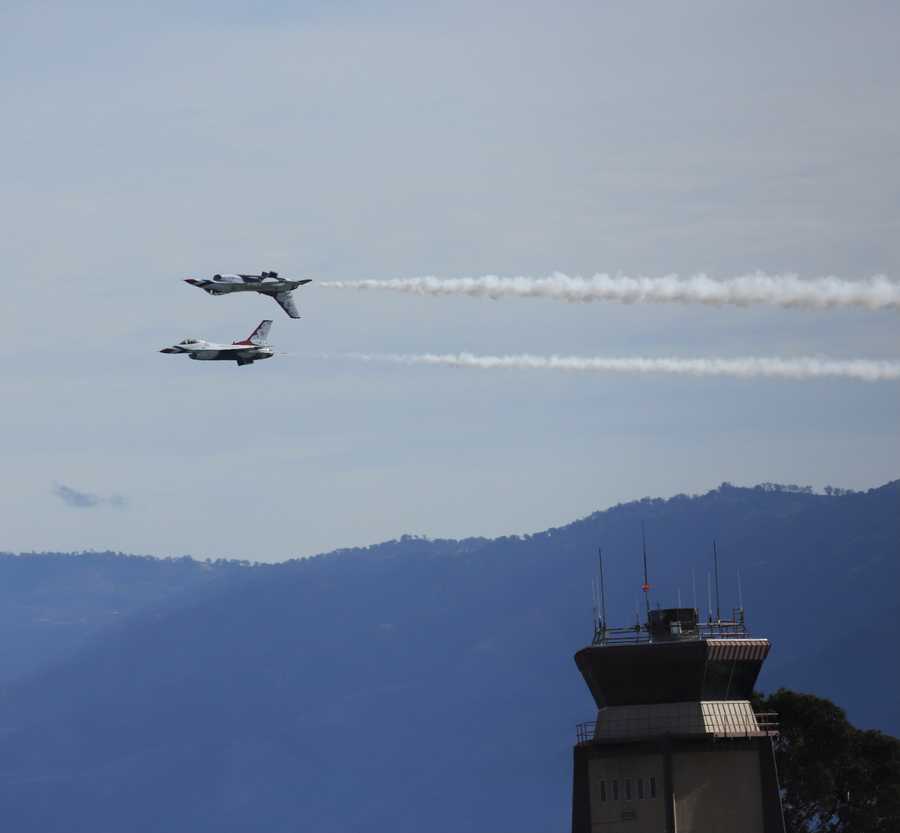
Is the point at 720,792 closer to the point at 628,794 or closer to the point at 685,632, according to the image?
the point at 628,794

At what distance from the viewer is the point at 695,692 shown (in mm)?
A: 146250

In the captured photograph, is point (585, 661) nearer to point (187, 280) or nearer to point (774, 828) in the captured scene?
point (774, 828)

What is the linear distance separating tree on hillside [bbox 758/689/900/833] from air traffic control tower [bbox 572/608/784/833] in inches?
904

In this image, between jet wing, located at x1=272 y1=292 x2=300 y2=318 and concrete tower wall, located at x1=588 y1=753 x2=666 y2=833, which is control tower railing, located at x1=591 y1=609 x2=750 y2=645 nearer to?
concrete tower wall, located at x1=588 y1=753 x2=666 y2=833

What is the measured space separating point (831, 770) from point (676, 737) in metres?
31.0

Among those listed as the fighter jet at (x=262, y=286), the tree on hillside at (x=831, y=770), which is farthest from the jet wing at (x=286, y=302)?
the tree on hillside at (x=831, y=770)

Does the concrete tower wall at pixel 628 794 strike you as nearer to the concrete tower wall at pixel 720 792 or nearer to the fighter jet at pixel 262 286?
the concrete tower wall at pixel 720 792

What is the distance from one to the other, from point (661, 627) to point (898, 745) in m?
33.3

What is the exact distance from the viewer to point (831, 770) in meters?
172

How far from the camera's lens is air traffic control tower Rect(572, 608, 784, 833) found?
144875 mm

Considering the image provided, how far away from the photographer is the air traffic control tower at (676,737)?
145m

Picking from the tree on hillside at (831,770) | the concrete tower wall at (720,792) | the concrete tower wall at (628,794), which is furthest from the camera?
the tree on hillside at (831,770)

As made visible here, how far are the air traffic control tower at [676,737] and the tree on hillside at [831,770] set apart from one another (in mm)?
22968

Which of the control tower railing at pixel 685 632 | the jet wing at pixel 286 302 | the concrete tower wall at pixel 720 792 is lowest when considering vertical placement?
the concrete tower wall at pixel 720 792
